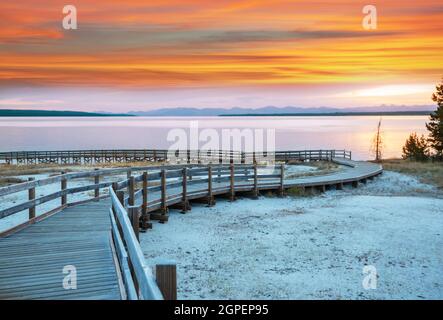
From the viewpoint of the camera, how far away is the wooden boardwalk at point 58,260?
19.7ft

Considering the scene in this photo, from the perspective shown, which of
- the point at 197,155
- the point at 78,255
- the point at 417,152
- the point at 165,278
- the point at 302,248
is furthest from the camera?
the point at 417,152

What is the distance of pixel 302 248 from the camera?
1287 centimetres

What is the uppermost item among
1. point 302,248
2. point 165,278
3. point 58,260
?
point 165,278

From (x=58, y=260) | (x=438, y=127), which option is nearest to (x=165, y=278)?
(x=58, y=260)

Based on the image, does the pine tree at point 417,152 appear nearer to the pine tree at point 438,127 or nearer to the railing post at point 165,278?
the pine tree at point 438,127

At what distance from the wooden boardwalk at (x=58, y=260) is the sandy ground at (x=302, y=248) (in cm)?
221

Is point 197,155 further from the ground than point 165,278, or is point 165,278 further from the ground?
point 165,278

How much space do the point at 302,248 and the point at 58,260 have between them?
7.32m

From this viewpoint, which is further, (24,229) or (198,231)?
(198,231)

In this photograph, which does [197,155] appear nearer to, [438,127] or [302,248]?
[438,127]

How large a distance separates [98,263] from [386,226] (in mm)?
11231

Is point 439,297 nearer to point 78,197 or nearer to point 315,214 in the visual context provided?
point 315,214
